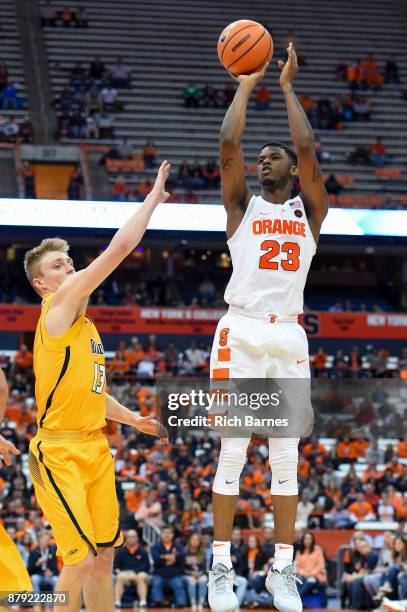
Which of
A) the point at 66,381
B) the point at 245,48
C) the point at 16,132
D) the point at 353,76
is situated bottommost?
the point at 66,381

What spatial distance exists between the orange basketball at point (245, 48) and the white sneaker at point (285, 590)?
2881mm

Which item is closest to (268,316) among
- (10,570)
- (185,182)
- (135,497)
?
(10,570)

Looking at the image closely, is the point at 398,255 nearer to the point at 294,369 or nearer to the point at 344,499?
the point at 344,499

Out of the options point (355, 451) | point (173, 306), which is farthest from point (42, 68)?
point (355, 451)

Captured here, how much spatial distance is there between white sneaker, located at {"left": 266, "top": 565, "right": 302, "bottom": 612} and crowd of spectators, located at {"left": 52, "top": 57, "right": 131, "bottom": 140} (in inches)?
887

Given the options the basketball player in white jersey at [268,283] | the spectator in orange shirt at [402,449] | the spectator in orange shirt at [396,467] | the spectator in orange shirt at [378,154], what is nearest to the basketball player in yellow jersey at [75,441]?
the basketball player in white jersey at [268,283]

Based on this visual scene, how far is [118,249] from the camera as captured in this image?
17.7 feet

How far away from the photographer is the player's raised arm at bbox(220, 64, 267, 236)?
18.9 feet

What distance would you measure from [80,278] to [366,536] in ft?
32.1

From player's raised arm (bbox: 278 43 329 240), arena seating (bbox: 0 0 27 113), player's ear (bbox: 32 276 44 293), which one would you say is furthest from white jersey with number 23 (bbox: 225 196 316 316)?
arena seating (bbox: 0 0 27 113)

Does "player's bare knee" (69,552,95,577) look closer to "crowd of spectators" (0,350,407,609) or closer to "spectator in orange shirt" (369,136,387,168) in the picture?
"crowd of spectators" (0,350,407,609)

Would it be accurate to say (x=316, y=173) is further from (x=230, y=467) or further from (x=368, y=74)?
(x=368, y=74)

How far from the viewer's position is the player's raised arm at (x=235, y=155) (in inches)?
227

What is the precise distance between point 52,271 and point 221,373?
3.85 ft
